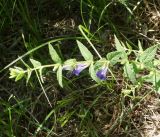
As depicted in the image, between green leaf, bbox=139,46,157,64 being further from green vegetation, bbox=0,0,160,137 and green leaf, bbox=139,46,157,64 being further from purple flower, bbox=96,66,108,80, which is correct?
green vegetation, bbox=0,0,160,137

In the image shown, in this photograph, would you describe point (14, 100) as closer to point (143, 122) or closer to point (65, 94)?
point (65, 94)

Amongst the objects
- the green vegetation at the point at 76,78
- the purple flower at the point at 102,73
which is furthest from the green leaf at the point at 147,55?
the green vegetation at the point at 76,78

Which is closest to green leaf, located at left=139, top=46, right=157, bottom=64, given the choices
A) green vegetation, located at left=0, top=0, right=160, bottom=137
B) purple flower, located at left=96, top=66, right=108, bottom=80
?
purple flower, located at left=96, top=66, right=108, bottom=80

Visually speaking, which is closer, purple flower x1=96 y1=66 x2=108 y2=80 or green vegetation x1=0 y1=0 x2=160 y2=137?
purple flower x1=96 y1=66 x2=108 y2=80

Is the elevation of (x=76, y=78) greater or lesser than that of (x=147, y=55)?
lesser

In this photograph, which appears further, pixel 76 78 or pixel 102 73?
pixel 76 78

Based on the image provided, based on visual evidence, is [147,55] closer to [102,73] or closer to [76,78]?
[102,73]

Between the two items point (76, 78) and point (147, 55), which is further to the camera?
point (76, 78)

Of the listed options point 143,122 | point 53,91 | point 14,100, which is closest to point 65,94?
point 53,91

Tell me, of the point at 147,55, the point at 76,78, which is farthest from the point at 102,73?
the point at 76,78
